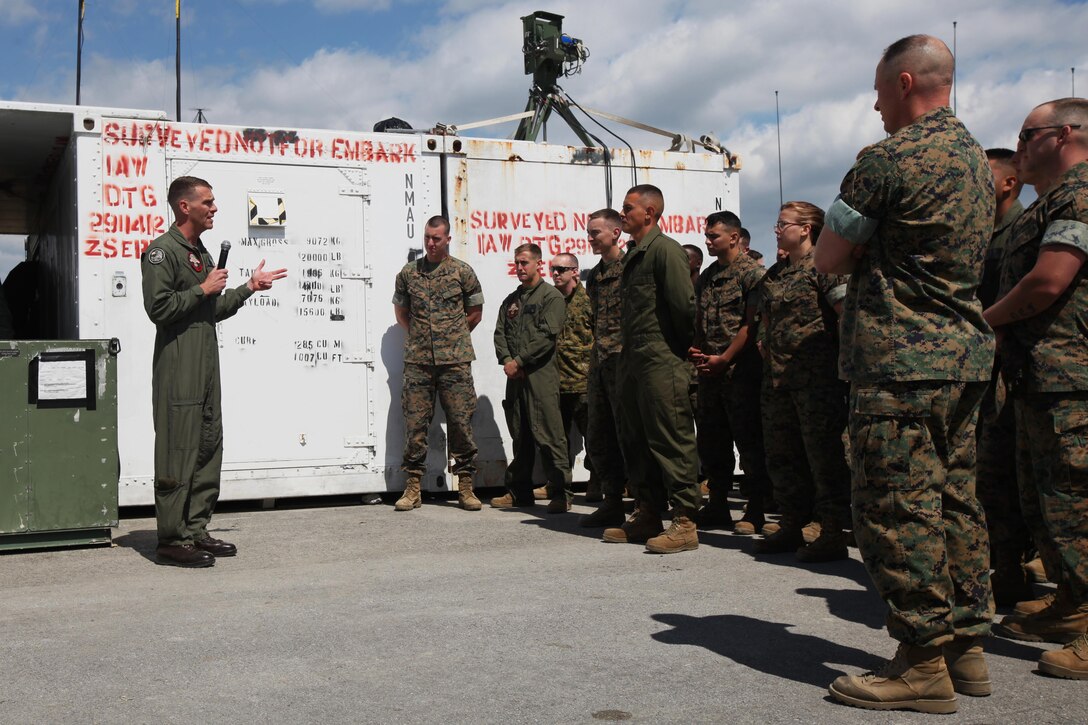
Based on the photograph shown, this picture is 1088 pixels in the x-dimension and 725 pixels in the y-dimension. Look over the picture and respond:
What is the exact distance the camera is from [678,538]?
19.2 ft

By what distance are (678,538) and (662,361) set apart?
97 centimetres

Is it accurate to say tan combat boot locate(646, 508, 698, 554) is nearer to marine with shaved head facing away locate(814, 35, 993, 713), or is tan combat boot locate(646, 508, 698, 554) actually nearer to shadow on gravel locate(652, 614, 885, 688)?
shadow on gravel locate(652, 614, 885, 688)

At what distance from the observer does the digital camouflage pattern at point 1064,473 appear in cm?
369

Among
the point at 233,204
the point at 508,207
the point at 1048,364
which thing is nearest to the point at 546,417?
the point at 508,207

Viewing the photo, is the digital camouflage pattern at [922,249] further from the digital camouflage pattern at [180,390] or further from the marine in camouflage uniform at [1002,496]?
the digital camouflage pattern at [180,390]

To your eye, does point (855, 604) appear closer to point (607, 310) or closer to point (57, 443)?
point (607, 310)

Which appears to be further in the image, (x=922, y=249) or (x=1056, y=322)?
(x=1056, y=322)

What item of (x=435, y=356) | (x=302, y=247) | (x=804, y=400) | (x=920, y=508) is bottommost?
(x=920, y=508)

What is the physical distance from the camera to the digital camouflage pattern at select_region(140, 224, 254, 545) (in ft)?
18.6

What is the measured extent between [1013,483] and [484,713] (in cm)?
266

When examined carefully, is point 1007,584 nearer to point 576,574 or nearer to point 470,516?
point 576,574

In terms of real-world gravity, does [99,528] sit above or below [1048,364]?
below

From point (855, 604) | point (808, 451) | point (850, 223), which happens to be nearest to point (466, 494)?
point (808, 451)

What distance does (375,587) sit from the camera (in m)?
5.00
